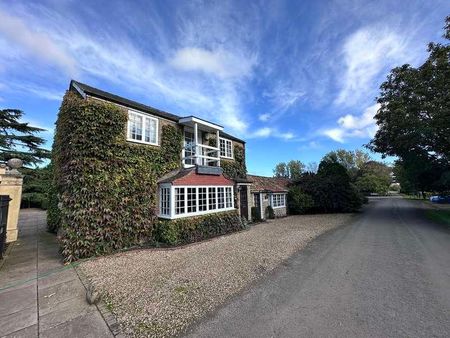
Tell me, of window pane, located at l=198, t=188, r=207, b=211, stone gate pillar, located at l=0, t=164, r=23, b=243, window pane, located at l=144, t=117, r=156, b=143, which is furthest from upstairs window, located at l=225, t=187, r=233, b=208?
stone gate pillar, located at l=0, t=164, r=23, b=243

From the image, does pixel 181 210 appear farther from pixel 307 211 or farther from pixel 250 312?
pixel 307 211

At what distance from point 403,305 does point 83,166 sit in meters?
10.2

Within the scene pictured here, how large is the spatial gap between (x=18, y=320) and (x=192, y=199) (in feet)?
24.8

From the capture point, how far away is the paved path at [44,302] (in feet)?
12.4

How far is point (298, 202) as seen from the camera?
21562mm

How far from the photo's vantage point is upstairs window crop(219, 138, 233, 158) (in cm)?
1537

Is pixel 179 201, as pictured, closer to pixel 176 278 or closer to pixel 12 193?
pixel 176 278

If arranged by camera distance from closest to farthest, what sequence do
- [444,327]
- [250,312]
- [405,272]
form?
[444,327] < [250,312] < [405,272]

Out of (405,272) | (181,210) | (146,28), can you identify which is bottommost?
(405,272)

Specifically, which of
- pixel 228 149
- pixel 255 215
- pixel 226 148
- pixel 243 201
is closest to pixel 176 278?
pixel 243 201

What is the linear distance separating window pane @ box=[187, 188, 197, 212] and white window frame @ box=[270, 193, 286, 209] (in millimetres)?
10087

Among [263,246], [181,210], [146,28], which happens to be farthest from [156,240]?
[146,28]

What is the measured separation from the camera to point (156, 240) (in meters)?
9.93

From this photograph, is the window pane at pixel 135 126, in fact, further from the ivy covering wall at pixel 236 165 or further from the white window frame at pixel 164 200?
the ivy covering wall at pixel 236 165
